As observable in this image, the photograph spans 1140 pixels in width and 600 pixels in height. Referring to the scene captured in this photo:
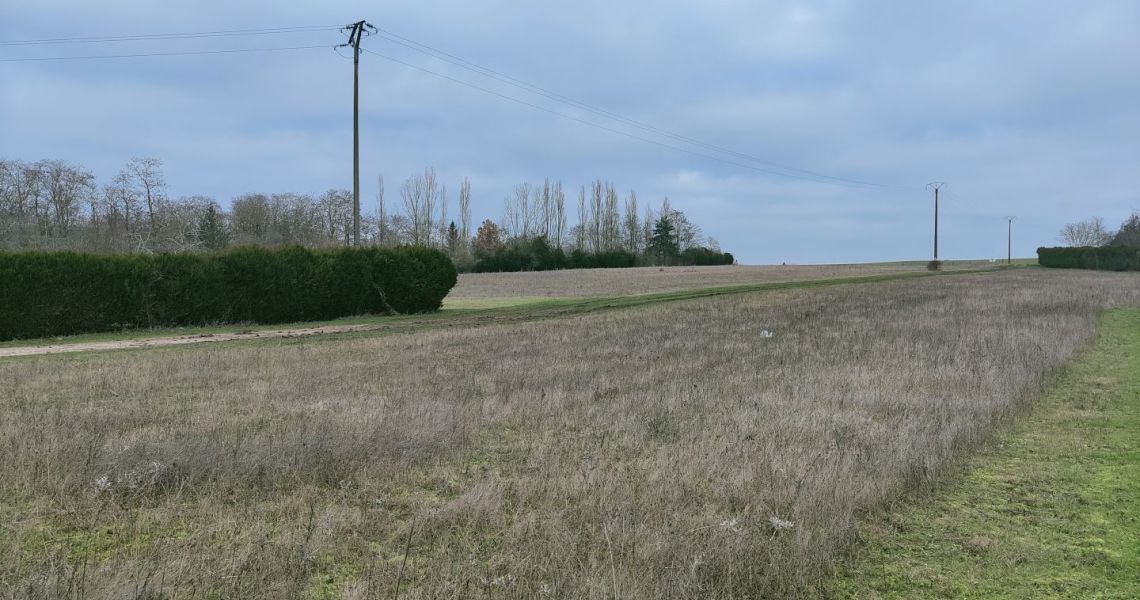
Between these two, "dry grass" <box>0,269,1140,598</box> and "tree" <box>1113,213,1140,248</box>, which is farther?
"tree" <box>1113,213,1140,248</box>

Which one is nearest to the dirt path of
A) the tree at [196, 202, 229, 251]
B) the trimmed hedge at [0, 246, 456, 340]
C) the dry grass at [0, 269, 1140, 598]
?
the trimmed hedge at [0, 246, 456, 340]

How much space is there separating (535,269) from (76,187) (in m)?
40.7

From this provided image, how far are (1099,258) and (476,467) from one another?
9159 centimetres

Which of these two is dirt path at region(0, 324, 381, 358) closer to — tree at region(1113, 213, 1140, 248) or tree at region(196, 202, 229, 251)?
tree at region(196, 202, 229, 251)

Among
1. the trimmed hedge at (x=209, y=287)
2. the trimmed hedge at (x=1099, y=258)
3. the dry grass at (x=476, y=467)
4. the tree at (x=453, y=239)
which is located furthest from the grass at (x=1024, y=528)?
the trimmed hedge at (x=1099, y=258)

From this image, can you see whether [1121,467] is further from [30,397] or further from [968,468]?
[30,397]

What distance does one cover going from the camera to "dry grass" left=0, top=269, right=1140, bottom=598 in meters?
3.53

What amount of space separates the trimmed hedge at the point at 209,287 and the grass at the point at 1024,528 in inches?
876

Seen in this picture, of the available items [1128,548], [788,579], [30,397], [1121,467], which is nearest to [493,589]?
[788,579]

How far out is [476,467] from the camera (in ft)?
18.3

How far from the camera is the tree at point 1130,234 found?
7631 centimetres

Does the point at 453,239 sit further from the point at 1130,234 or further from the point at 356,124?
the point at 1130,234

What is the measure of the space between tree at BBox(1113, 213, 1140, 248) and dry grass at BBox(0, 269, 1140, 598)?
8410 cm

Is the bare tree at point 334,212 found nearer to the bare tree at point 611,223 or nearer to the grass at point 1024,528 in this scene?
the bare tree at point 611,223
